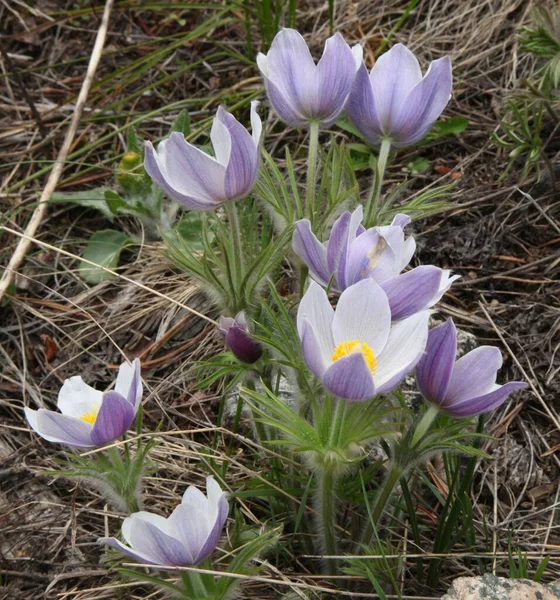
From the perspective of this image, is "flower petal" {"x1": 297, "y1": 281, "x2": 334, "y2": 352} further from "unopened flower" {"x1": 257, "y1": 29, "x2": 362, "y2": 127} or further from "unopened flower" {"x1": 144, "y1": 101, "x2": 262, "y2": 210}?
"unopened flower" {"x1": 257, "y1": 29, "x2": 362, "y2": 127}

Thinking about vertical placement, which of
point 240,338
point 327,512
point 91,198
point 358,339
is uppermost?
point 358,339

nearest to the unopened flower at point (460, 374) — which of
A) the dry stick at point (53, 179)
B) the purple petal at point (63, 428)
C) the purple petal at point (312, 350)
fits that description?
the purple petal at point (312, 350)

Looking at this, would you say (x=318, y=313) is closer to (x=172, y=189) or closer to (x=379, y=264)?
(x=379, y=264)

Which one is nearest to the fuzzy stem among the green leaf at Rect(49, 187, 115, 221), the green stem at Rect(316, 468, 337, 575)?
the green stem at Rect(316, 468, 337, 575)

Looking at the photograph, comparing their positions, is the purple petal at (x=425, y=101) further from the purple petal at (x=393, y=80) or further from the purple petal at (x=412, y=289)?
the purple petal at (x=412, y=289)

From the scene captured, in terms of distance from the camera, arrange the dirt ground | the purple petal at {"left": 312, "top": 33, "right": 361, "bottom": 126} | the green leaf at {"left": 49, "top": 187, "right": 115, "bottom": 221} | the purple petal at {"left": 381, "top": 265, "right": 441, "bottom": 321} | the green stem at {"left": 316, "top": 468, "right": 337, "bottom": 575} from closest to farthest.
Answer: the purple petal at {"left": 381, "top": 265, "right": 441, "bottom": 321}
the green stem at {"left": 316, "top": 468, "right": 337, "bottom": 575}
the purple petal at {"left": 312, "top": 33, "right": 361, "bottom": 126}
the dirt ground
the green leaf at {"left": 49, "top": 187, "right": 115, "bottom": 221}

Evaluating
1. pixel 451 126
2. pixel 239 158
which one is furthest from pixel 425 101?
pixel 451 126

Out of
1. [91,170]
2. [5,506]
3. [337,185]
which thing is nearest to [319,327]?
[337,185]
